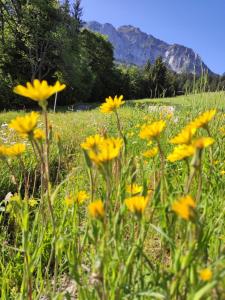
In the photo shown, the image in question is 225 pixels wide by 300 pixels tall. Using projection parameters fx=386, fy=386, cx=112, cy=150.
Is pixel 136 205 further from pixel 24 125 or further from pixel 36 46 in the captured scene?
pixel 36 46

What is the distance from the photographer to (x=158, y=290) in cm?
80

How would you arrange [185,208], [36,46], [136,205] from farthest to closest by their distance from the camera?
1. [36,46]
2. [136,205]
3. [185,208]

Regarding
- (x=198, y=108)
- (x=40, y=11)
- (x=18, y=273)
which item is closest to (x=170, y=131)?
(x=198, y=108)

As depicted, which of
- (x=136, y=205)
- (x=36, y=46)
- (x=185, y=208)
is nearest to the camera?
(x=185, y=208)

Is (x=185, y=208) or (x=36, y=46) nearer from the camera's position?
(x=185, y=208)

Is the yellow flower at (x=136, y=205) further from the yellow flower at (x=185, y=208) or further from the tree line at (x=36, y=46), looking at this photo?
the tree line at (x=36, y=46)

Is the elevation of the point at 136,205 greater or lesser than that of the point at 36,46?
lesser

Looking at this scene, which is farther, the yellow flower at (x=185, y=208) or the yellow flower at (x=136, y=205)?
the yellow flower at (x=136, y=205)

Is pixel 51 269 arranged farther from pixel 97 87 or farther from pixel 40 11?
pixel 97 87

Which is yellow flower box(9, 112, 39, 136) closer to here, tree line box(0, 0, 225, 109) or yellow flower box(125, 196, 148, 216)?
yellow flower box(125, 196, 148, 216)

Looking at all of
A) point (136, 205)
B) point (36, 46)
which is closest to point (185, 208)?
point (136, 205)

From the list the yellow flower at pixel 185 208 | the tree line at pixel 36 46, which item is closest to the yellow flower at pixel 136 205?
the yellow flower at pixel 185 208

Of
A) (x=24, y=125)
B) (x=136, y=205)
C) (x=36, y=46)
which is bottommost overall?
(x=136, y=205)

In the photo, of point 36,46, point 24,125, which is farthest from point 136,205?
point 36,46
